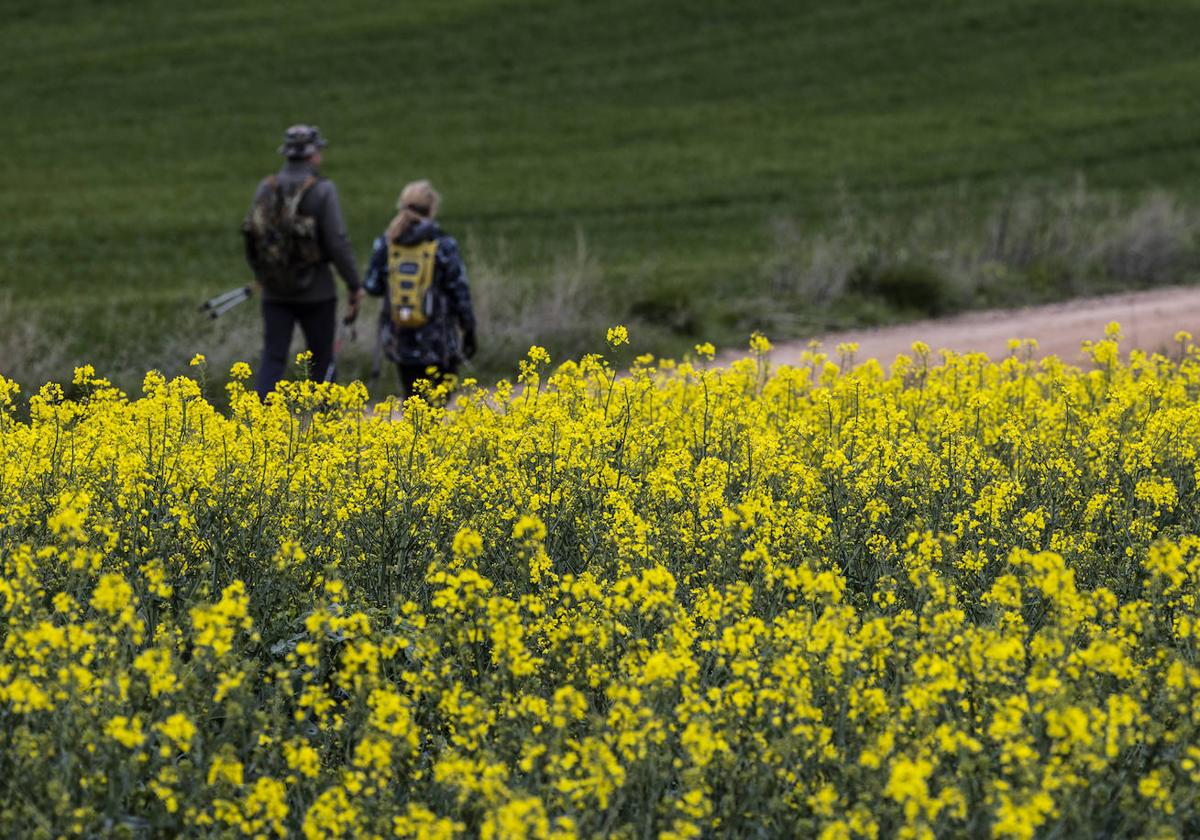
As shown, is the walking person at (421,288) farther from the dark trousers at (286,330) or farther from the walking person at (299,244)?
the dark trousers at (286,330)

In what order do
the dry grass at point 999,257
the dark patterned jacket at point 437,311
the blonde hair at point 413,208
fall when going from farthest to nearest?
the dry grass at point 999,257
the dark patterned jacket at point 437,311
the blonde hair at point 413,208

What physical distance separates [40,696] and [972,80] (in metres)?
31.6

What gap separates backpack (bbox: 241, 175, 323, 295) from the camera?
9.16 meters

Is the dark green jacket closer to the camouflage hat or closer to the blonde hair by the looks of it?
the camouflage hat

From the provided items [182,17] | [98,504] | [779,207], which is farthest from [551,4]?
[98,504]

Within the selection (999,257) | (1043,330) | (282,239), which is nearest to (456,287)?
(282,239)

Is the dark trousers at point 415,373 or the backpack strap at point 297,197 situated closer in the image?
the backpack strap at point 297,197

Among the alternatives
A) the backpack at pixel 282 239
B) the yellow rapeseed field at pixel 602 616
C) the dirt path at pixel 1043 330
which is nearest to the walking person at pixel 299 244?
the backpack at pixel 282 239

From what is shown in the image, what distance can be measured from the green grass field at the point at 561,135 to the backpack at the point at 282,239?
2797mm

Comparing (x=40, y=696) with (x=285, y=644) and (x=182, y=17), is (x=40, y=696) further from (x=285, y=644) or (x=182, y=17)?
(x=182, y=17)

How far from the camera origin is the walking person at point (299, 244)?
917 cm

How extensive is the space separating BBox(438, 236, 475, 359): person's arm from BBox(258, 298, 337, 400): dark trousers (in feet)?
2.64

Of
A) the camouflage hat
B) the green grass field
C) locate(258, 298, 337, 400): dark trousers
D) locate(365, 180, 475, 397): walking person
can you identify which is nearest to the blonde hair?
locate(365, 180, 475, 397): walking person

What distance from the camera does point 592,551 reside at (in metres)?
5.62
